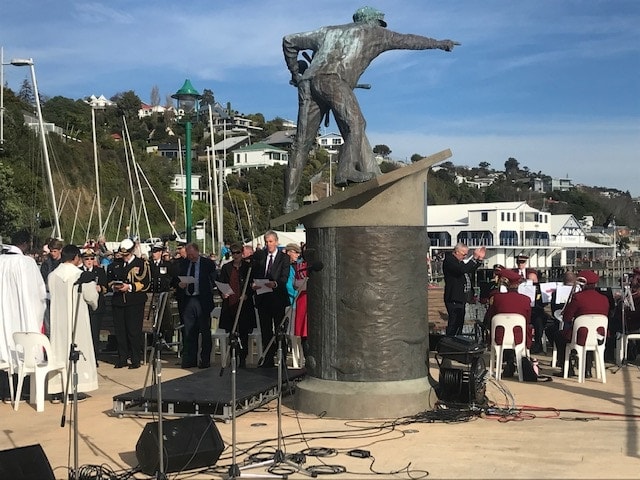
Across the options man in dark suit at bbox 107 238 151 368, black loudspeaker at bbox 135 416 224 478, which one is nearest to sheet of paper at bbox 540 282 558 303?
man in dark suit at bbox 107 238 151 368

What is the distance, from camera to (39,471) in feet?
17.0

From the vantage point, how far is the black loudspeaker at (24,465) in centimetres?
511

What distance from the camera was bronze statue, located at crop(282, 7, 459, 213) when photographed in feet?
29.7

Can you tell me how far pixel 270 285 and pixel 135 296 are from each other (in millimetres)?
2576

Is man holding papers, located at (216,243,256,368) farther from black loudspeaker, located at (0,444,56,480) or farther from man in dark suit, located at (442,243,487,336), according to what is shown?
black loudspeaker, located at (0,444,56,480)

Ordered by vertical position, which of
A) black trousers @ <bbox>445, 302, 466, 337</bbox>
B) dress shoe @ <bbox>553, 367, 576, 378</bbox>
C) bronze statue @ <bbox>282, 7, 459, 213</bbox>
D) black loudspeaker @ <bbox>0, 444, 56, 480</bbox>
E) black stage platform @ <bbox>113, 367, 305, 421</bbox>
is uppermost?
bronze statue @ <bbox>282, 7, 459, 213</bbox>

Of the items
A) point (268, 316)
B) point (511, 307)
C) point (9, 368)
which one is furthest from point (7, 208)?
point (511, 307)

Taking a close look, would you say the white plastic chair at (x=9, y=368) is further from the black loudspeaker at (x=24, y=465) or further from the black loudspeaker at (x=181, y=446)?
the black loudspeaker at (x=24, y=465)

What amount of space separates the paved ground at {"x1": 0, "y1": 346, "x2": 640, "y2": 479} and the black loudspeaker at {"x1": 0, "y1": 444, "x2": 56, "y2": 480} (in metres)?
0.84

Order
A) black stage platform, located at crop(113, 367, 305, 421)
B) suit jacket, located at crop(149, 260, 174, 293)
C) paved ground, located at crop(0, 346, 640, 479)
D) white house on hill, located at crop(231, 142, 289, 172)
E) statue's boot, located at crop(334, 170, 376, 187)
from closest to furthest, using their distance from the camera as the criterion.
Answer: paved ground, located at crop(0, 346, 640, 479) < black stage platform, located at crop(113, 367, 305, 421) < statue's boot, located at crop(334, 170, 376, 187) < suit jacket, located at crop(149, 260, 174, 293) < white house on hill, located at crop(231, 142, 289, 172)

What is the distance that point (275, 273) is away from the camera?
11.5m

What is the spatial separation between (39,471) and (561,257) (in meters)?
108

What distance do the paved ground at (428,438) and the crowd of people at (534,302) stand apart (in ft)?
4.50

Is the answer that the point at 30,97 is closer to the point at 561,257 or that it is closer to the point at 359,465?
the point at 561,257
